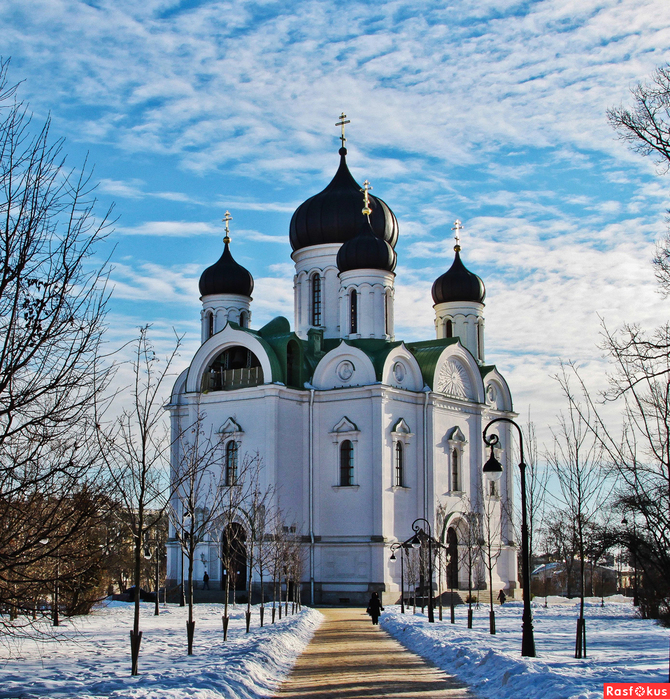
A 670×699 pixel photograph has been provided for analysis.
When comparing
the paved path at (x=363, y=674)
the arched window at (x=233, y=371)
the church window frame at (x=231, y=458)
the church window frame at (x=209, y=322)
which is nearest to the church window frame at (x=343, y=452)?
the arched window at (x=233, y=371)

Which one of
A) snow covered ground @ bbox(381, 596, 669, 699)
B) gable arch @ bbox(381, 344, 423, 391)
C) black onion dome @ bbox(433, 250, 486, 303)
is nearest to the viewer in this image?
snow covered ground @ bbox(381, 596, 669, 699)

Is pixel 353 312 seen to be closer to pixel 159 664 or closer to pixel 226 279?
pixel 226 279

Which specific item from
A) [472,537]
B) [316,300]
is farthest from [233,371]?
[472,537]

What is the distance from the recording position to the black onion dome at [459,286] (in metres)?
45.5

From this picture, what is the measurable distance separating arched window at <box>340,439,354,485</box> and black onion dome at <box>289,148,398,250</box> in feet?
34.3

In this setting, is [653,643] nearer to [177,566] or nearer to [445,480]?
[445,480]

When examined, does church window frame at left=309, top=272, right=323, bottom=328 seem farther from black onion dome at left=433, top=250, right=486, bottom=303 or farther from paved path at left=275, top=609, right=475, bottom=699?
paved path at left=275, top=609, right=475, bottom=699

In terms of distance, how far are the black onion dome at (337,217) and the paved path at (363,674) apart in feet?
83.0

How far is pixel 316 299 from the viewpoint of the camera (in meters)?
43.2

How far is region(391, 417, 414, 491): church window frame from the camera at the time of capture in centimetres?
3656

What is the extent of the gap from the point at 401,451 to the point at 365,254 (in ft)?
27.6

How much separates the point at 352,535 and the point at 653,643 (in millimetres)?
17549

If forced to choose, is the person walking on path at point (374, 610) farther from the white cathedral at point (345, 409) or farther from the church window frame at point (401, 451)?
the church window frame at point (401, 451)

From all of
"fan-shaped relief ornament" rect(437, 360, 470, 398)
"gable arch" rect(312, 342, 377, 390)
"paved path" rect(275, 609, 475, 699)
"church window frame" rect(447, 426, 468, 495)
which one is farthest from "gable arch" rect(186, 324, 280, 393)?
"paved path" rect(275, 609, 475, 699)
